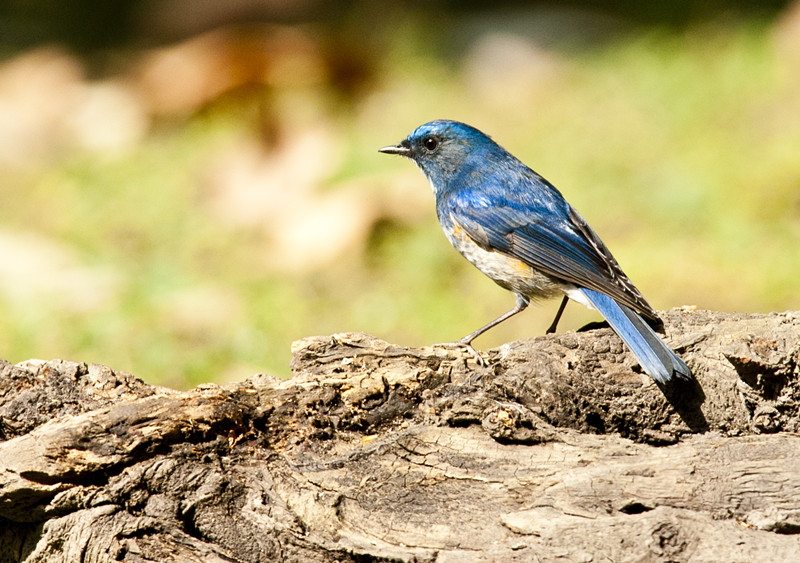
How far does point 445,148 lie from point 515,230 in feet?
2.54

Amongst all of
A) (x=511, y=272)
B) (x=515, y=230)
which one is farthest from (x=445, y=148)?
(x=511, y=272)

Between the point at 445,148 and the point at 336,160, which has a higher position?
the point at 336,160

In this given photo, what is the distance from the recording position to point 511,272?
13.1 ft

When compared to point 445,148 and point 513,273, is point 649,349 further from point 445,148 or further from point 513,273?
point 445,148

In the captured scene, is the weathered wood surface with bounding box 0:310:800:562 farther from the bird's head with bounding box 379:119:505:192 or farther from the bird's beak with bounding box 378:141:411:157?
the bird's beak with bounding box 378:141:411:157

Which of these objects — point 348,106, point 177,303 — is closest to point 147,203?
point 177,303

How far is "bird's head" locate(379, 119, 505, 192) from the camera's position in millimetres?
4543

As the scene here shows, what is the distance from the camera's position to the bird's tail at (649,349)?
275cm

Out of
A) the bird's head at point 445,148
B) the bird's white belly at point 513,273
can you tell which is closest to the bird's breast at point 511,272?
the bird's white belly at point 513,273

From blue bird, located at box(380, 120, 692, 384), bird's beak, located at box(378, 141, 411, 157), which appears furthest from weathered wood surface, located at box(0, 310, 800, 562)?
bird's beak, located at box(378, 141, 411, 157)

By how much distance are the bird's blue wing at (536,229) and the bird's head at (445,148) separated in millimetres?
210

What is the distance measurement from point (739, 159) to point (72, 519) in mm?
5229

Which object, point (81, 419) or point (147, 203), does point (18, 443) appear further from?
point (147, 203)

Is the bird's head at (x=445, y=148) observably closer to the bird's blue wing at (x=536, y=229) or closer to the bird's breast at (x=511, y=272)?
the bird's blue wing at (x=536, y=229)
